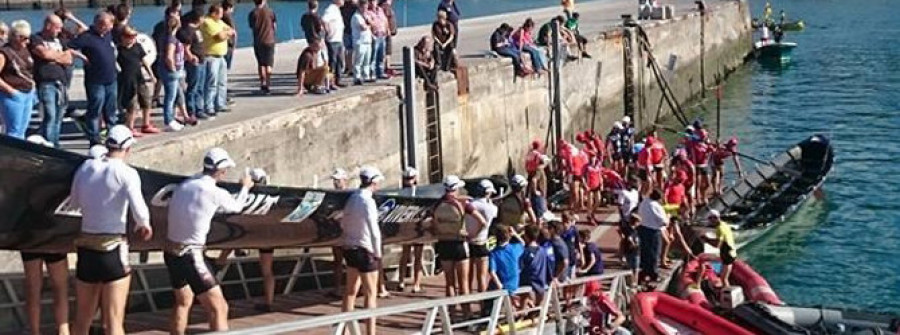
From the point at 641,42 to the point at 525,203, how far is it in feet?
69.8

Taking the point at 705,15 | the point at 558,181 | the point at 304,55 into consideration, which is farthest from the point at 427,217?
the point at 705,15

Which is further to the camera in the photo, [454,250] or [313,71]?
[313,71]

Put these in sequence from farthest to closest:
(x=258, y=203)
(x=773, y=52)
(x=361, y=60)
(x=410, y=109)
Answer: (x=773, y=52)
(x=361, y=60)
(x=410, y=109)
(x=258, y=203)

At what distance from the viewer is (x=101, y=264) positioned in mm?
9328

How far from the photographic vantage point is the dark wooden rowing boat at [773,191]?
22984mm

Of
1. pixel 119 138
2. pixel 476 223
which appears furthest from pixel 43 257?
pixel 476 223

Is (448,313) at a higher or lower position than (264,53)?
lower

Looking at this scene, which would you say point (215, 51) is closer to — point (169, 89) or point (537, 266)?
point (169, 89)

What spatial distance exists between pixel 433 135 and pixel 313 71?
319 centimetres

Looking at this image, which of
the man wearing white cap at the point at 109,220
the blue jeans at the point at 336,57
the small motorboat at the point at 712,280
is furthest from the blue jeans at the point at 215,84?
the man wearing white cap at the point at 109,220

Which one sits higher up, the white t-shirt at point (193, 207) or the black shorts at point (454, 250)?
the white t-shirt at point (193, 207)

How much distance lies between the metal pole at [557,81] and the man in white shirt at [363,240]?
1765 cm

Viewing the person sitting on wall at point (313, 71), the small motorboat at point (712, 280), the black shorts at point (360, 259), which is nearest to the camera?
the black shorts at point (360, 259)

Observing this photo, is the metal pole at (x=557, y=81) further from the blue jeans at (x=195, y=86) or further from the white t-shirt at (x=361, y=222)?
the white t-shirt at (x=361, y=222)
